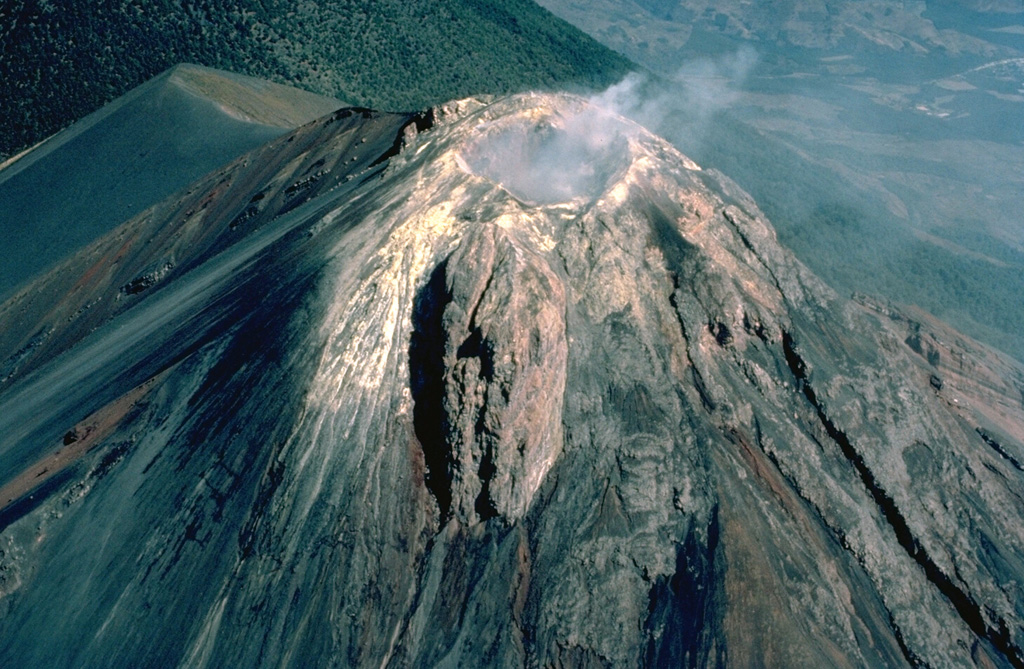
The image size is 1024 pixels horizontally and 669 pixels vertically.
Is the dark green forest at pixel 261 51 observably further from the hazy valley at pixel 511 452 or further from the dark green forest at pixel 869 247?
the hazy valley at pixel 511 452

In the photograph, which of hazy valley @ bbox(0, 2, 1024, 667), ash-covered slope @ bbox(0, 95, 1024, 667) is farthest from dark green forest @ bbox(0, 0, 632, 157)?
ash-covered slope @ bbox(0, 95, 1024, 667)

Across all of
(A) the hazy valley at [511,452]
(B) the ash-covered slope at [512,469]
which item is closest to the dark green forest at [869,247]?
(A) the hazy valley at [511,452]

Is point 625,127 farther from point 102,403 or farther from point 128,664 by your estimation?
point 128,664

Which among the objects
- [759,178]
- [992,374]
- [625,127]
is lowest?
[759,178]

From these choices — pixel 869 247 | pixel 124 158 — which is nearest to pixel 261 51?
pixel 124 158

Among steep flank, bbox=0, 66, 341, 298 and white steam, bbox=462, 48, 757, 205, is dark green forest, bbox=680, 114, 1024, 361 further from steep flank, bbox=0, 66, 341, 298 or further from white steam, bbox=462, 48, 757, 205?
steep flank, bbox=0, 66, 341, 298

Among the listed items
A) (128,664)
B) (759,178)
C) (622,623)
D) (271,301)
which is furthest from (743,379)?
(759,178)

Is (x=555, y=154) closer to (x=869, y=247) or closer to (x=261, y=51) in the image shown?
(x=869, y=247)
